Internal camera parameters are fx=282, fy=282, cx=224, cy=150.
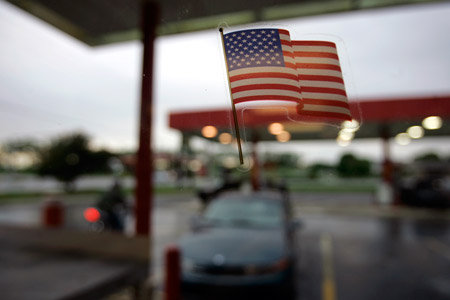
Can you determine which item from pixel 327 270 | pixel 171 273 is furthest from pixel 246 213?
pixel 327 270

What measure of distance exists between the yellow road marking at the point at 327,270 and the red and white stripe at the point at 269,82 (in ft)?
14.6

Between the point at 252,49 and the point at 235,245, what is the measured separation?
3.44 meters

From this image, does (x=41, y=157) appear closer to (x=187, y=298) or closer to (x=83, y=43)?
(x=83, y=43)

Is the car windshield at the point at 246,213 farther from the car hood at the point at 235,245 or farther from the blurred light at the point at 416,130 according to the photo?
the blurred light at the point at 416,130

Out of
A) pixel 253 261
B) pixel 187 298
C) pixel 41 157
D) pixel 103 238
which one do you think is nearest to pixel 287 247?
pixel 253 261

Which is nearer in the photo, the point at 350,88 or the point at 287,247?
the point at 350,88

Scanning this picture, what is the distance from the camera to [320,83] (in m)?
1.02

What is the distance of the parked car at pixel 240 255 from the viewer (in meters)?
3.48

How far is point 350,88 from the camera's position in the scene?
3.51 ft

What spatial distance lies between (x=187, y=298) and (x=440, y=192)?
1803 cm

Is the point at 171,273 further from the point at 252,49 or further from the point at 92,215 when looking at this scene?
the point at 92,215

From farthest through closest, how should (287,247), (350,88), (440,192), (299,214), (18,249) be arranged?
(440,192), (299,214), (18,249), (287,247), (350,88)

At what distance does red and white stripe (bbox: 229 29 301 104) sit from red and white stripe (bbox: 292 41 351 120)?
0.11ft

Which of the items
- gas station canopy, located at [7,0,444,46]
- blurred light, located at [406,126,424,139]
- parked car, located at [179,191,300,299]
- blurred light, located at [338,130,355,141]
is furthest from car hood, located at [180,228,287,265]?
blurred light, located at [406,126,424,139]
